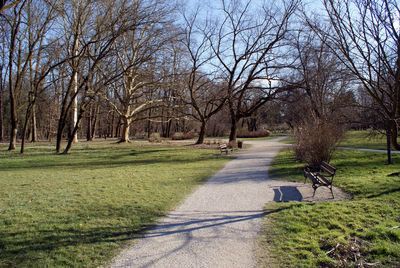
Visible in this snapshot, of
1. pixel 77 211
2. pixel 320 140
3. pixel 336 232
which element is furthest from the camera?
pixel 320 140

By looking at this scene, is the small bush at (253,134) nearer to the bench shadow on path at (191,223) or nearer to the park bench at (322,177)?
the park bench at (322,177)

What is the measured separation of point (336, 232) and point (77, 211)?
5180mm

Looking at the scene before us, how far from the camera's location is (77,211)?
5785mm

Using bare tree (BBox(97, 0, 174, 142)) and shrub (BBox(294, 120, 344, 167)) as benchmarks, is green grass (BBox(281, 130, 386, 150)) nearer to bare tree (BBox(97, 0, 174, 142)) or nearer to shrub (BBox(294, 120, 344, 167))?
shrub (BBox(294, 120, 344, 167))

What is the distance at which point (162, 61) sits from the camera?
2170cm

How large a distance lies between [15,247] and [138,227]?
1894mm

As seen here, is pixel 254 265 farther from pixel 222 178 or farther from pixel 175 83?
pixel 175 83

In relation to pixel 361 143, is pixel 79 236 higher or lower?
lower

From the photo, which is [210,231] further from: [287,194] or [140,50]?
[140,50]

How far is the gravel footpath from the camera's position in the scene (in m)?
3.68

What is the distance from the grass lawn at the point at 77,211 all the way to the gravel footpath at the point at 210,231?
0.35 meters

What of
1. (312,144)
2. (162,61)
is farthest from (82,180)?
(162,61)

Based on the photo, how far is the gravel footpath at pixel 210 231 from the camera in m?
3.68

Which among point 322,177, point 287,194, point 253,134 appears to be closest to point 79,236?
point 287,194
